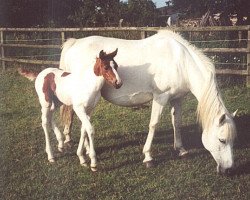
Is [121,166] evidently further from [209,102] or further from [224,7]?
[224,7]

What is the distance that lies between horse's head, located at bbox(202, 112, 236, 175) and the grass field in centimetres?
18

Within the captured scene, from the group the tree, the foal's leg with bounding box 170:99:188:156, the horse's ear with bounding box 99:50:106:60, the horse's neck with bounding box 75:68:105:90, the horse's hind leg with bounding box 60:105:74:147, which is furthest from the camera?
the tree

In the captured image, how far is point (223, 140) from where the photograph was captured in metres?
5.39

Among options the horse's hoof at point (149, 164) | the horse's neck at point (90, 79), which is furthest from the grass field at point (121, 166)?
the horse's neck at point (90, 79)

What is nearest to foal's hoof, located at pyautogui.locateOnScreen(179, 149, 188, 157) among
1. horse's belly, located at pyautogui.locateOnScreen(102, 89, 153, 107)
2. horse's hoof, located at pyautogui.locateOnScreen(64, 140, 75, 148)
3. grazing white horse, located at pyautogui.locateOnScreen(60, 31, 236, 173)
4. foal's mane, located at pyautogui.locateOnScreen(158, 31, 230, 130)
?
grazing white horse, located at pyautogui.locateOnScreen(60, 31, 236, 173)

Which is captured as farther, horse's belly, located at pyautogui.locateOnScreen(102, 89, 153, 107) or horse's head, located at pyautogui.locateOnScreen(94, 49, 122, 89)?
horse's belly, located at pyautogui.locateOnScreen(102, 89, 153, 107)

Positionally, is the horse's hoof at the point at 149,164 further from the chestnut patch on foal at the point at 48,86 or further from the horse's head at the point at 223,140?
the chestnut patch on foal at the point at 48,86

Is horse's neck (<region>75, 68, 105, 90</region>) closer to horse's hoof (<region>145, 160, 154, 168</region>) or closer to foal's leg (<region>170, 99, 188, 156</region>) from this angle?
horse's hoof (<region>145, 160, 154, 168</region>)

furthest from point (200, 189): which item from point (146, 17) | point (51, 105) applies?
point (146, 17)

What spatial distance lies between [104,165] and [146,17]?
1163 inches

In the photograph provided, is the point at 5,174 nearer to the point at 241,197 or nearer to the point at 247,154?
the point at 241,197

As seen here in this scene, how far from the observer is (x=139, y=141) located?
7.08 metres

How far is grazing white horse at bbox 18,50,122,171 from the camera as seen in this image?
5504mm

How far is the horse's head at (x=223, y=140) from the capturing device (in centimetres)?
534
